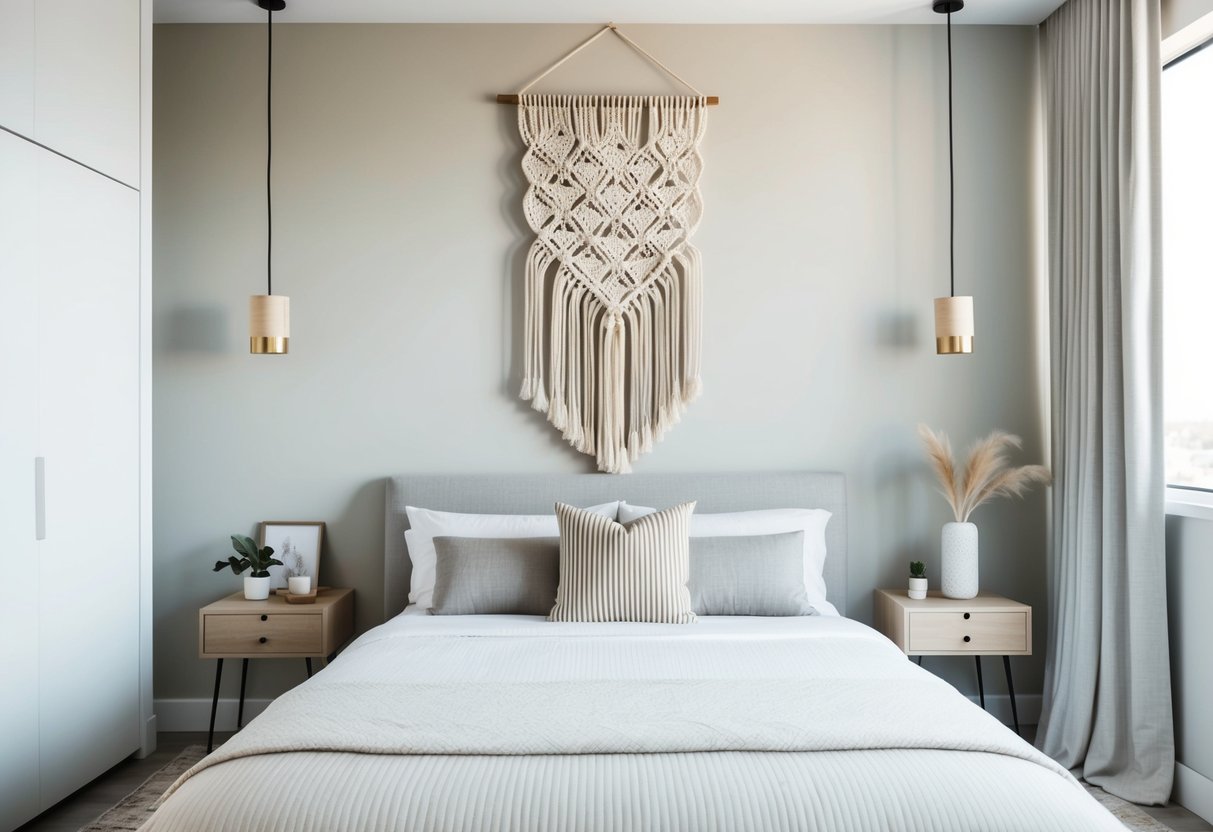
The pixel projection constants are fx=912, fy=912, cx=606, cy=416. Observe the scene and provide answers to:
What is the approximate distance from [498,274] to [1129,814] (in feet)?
9.13

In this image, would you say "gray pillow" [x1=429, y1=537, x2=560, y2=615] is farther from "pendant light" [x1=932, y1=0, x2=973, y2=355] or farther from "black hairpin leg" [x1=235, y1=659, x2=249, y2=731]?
"pendant light" [x1=932, y1=0, x2=973, y2=355]

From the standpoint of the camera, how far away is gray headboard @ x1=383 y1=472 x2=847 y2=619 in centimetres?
347

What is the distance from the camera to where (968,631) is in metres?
3.20

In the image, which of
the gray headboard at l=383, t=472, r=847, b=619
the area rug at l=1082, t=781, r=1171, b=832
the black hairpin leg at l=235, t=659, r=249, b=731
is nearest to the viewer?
the area rug at l=1082, t=781, r=1171, b=832

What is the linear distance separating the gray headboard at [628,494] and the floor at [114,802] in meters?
0.97

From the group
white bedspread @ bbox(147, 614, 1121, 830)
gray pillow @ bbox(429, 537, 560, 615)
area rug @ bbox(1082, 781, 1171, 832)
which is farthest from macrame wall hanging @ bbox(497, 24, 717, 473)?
area rug @ bbox(1082, 781, 1171, 832)

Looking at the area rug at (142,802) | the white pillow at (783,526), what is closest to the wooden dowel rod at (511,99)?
the white pillow at (783,526)

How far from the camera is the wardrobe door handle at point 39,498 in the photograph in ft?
8.63

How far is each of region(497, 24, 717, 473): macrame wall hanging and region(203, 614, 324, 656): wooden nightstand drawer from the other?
1.15 m

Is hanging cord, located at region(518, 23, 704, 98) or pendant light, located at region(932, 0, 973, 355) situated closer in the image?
pendant light, located at region(932, 0, 973, 355)

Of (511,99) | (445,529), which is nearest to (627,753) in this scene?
(445,529)

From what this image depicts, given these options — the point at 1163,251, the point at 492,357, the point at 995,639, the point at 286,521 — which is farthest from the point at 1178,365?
the point at 286,521

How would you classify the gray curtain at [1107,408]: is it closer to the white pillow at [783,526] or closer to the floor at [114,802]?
the floor at [114,802]

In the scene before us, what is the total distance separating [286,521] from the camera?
3549mm
